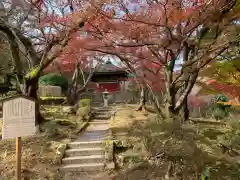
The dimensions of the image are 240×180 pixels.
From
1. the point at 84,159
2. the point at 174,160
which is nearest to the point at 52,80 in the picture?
the point at 84,159

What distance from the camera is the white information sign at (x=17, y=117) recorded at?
4.96 meters

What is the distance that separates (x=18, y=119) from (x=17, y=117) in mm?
42

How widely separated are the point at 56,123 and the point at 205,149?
512 cm

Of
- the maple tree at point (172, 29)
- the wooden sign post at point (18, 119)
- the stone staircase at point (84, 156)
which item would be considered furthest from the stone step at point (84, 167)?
the maple tree at point (172, 29)

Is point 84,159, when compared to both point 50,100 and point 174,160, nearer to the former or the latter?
point 174,160

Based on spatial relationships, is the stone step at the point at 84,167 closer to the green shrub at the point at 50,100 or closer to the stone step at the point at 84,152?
the stone step at the point at 84,152

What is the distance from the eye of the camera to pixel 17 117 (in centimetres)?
511

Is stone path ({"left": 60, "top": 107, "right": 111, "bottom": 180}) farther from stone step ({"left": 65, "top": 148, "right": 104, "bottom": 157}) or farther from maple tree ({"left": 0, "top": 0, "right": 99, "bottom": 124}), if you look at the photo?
maple tree ({"left": 0, "top": 0, "right": 99, "bottom": 124})

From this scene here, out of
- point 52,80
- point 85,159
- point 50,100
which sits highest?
point 52,80

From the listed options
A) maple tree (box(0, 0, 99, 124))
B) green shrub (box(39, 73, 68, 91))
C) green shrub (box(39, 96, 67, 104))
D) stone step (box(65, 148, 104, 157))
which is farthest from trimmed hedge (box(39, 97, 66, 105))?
stone step (box(65, 148, 104, 157))

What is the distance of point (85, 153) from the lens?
23.9 ft

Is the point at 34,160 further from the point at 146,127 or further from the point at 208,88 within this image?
the point at 208,88

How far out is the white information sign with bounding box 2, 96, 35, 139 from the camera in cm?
496

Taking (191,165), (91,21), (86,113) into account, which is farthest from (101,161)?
(86,113)
